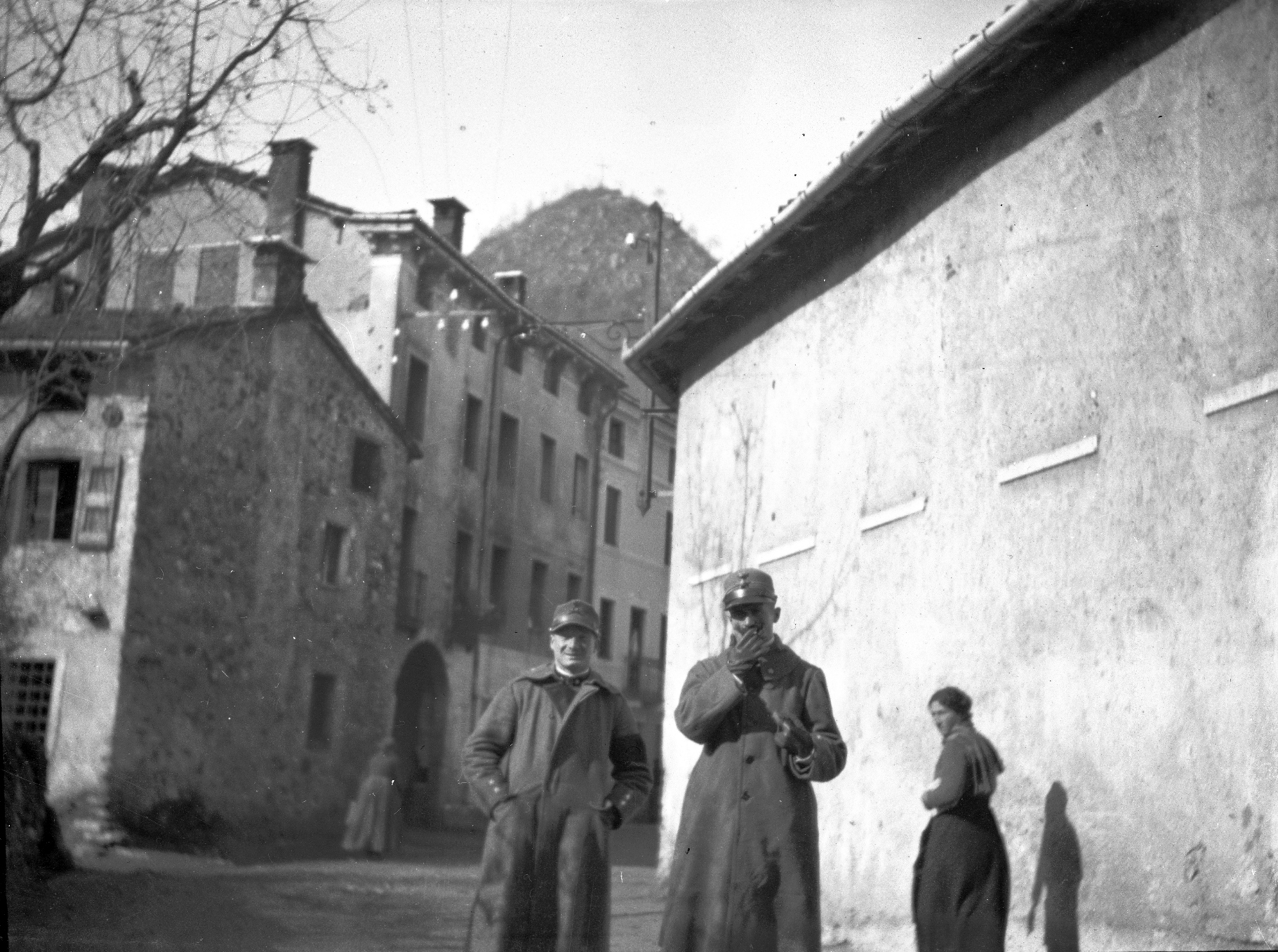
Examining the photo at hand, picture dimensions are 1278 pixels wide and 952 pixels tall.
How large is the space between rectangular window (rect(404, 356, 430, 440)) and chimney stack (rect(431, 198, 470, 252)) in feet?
3.76

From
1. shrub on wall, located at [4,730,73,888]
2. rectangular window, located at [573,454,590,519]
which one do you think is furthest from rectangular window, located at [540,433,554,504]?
shrub on wall, located at [4,730,73,888]

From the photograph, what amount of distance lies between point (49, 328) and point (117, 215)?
701mm

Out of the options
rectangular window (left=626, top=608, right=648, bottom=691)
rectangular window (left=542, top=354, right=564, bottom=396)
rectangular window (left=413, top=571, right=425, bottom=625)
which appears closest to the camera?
rectangular window (left=413, top=571, right=425, bottom=625)

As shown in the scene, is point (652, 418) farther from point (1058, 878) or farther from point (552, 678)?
point (552, 678)

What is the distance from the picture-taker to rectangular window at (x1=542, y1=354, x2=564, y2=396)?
31.6 feet

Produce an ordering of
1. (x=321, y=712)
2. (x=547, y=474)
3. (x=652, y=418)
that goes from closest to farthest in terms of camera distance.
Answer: (x=321, y=712) → (x=547, y=474) → (x=652, y=418)

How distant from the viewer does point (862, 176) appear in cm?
937

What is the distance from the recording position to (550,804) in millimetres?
5281

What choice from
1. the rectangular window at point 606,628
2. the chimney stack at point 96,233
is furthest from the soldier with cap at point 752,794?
the rectangular window at point 606,628

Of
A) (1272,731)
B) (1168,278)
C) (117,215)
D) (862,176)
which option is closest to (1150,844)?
(1272,731)

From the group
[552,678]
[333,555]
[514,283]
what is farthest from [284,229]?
[552,678]

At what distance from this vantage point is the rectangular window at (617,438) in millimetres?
11727

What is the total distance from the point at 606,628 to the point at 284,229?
5.13 m

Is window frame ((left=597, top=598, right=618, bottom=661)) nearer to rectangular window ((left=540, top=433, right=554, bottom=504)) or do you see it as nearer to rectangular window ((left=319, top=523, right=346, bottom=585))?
rectangular window ((left=540, top=433, right=554, bottom=504))
